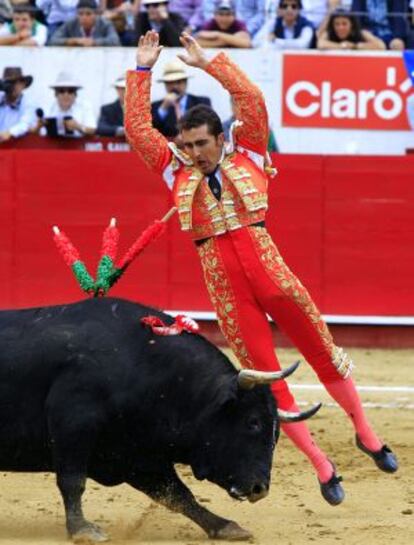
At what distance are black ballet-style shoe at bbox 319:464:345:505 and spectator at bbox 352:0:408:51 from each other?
20.1 ft

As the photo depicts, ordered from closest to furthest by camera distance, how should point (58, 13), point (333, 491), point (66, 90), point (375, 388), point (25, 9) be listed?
1. point (333, 491)
2. point (375, 388)
3. point (66, 90)
4. point (25, 9)
5. point (58, 13)

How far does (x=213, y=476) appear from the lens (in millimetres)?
5008

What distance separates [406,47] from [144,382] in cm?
669

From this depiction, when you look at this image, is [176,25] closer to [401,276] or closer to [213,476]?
[401,276]

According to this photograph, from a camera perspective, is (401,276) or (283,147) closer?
(401,276)

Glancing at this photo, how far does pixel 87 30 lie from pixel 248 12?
1159mm

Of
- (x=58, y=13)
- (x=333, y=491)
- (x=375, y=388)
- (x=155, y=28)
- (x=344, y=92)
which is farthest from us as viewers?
(x=58, y=13)

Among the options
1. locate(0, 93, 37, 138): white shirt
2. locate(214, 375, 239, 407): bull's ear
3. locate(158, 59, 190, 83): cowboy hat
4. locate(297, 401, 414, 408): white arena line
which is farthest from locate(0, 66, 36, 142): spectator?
locate(214, 375, 239, 407): bull's ear

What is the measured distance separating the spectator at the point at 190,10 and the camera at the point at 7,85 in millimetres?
1361

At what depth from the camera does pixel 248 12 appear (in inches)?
443

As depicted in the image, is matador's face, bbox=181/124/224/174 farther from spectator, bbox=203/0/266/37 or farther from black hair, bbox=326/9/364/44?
spectator, bbox=203/0/266/37

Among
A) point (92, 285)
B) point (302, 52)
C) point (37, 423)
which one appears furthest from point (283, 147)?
point (37, 423)

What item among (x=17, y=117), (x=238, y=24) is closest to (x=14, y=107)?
(x=17, y=117)

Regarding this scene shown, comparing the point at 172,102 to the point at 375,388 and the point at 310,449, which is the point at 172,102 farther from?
the point at 310,449
